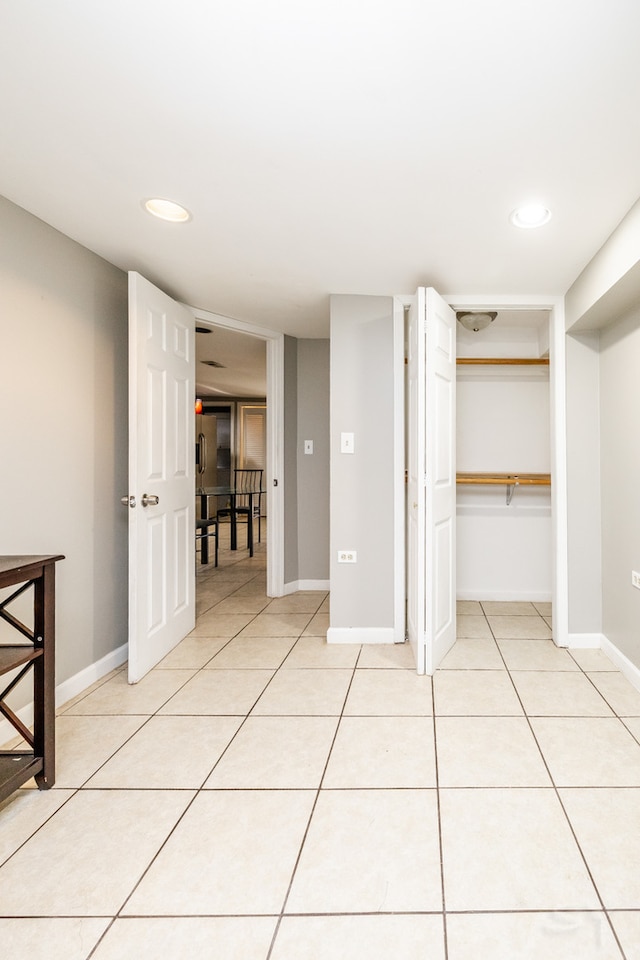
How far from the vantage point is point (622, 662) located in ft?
8.20

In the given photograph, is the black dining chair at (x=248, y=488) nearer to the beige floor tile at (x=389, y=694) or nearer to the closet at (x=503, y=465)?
the closet at (x=503, y=465)

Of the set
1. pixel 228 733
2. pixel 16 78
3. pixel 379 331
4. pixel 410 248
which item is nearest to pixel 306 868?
pixel 228 733

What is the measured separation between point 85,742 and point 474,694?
1680 mm

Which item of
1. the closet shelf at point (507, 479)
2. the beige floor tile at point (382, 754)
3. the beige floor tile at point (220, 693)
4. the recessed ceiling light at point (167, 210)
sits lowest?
the beige floor tile at point (220, 693)

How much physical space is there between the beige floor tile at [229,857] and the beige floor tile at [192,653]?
3.61ft

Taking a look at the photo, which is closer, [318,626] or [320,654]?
[320,654]

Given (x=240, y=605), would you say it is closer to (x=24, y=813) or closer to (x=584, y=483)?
(x=24, y=813)

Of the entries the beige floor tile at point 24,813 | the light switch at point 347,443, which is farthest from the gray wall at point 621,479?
the beige floor tile at point 24,813

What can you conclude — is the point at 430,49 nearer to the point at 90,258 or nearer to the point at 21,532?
the point at 90,258

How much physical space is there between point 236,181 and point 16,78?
2.19ft

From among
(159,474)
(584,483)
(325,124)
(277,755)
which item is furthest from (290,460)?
(325,124)

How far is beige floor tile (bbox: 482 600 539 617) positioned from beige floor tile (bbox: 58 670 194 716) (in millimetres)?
2196

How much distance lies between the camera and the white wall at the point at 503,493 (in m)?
3.75

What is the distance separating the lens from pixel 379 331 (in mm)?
2914
